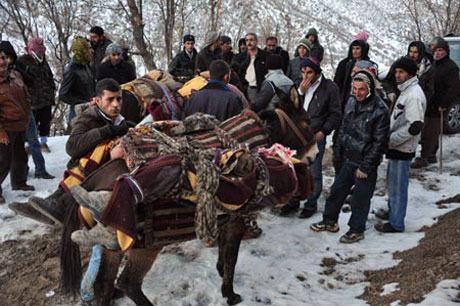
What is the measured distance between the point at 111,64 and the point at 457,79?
6.05 meters

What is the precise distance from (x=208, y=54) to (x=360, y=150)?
3.50 m

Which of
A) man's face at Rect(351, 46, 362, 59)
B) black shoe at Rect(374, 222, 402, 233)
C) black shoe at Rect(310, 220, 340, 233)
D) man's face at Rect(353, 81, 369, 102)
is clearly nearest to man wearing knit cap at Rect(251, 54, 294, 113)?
man's face at Rect(353, 81, 369, 102)

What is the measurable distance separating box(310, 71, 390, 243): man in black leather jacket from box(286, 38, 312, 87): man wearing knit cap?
7.55 ft

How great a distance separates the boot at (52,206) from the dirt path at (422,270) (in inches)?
105

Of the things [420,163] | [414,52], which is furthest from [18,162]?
[420,163]

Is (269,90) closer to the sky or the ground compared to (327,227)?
closer to the sky

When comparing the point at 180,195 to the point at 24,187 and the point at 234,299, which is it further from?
the point at 24,187

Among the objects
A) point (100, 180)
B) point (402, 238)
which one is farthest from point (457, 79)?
point (100, 180)

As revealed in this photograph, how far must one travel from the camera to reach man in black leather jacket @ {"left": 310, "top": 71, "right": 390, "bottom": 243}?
169 inches

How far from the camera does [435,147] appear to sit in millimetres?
7742

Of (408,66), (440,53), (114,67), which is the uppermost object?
(440,53)

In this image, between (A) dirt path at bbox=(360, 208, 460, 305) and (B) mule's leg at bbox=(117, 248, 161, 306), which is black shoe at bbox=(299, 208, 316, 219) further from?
(B) mule's leg at bbox=(117, 248, 161, 306)

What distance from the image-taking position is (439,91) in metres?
7.27

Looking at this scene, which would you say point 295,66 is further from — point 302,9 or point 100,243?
point 302,9
